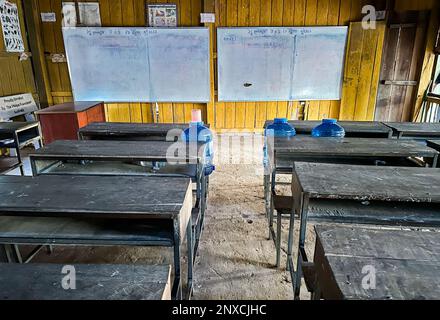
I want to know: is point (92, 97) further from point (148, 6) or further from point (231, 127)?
point (231, 127)

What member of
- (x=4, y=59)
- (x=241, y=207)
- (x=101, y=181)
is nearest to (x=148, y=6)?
(x=4, y=59)

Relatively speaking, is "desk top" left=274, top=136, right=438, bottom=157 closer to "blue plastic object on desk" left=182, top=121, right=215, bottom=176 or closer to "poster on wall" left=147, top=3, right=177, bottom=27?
"blue plastic object on desk" left=182, top=121, right=215, bottom=176

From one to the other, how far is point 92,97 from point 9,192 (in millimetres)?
3678

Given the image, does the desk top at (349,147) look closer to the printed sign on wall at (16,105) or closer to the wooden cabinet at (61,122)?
the wooden cabinet at (61,122)

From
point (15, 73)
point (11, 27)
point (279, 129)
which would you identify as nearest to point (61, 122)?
point (15, 73)

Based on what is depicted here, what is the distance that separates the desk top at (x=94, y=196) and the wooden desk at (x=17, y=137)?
5.26 feet

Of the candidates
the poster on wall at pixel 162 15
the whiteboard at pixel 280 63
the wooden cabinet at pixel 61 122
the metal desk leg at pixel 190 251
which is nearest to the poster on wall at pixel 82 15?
the poster on wall at pixel 162 15

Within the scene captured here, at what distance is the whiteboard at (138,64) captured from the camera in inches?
174

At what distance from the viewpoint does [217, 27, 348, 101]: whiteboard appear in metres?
4.41

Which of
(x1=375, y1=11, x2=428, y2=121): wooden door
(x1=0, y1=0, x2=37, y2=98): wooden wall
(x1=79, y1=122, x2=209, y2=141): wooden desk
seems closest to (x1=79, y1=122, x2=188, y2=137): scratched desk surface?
(x1=79, y1=122, x2=209, y2=141): wooden desk

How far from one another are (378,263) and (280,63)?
13.5 ft

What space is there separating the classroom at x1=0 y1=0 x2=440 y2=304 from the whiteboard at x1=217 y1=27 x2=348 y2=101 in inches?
0.8

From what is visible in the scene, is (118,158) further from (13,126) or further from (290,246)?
(13,126)

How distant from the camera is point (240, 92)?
4.66m
